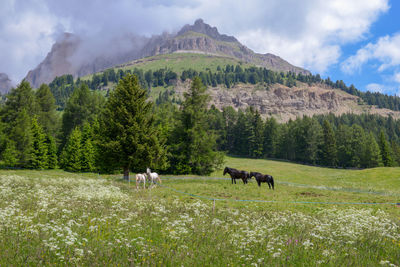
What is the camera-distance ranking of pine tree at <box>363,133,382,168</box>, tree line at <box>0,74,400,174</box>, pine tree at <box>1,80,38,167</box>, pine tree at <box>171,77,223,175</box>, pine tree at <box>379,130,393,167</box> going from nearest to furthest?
tree line at <box>0,74,400,174</box>
pine tree at <box>171,77,223,175</box>
pine tree at <box>1,80,38,167</box>
pine tree at <box>379,130,393,167</box>
pine tree at <box>363,133,382,168</box>

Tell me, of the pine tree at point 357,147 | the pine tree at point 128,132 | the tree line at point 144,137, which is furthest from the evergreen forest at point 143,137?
the pine tree at point 357,147

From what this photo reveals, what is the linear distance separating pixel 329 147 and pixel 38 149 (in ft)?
320

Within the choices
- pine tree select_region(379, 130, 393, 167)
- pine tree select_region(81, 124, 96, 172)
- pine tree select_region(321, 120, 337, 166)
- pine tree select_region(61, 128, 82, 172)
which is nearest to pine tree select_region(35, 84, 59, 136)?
pine tree select_region(61, 128, 82, 172)

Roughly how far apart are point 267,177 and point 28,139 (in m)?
50.9

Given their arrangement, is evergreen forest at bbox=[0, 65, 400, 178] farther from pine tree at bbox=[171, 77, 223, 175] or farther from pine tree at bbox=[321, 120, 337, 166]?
pine tree at bbox=[321, 120, 337, 166]

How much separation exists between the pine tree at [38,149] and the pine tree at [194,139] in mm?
33279

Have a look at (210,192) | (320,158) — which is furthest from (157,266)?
(320,158)

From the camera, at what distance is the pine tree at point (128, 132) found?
1261 inches

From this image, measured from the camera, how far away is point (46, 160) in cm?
5981

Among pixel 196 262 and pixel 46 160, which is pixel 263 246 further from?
pixel 46 160

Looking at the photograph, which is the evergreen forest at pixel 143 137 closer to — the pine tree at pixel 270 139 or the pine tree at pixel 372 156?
the pine tree at pixel 270 139

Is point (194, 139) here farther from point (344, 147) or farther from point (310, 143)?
point (344, 147)

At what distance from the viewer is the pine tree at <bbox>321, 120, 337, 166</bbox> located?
99812mm

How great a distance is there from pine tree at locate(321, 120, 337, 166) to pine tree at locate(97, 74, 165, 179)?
8618 centimetres
